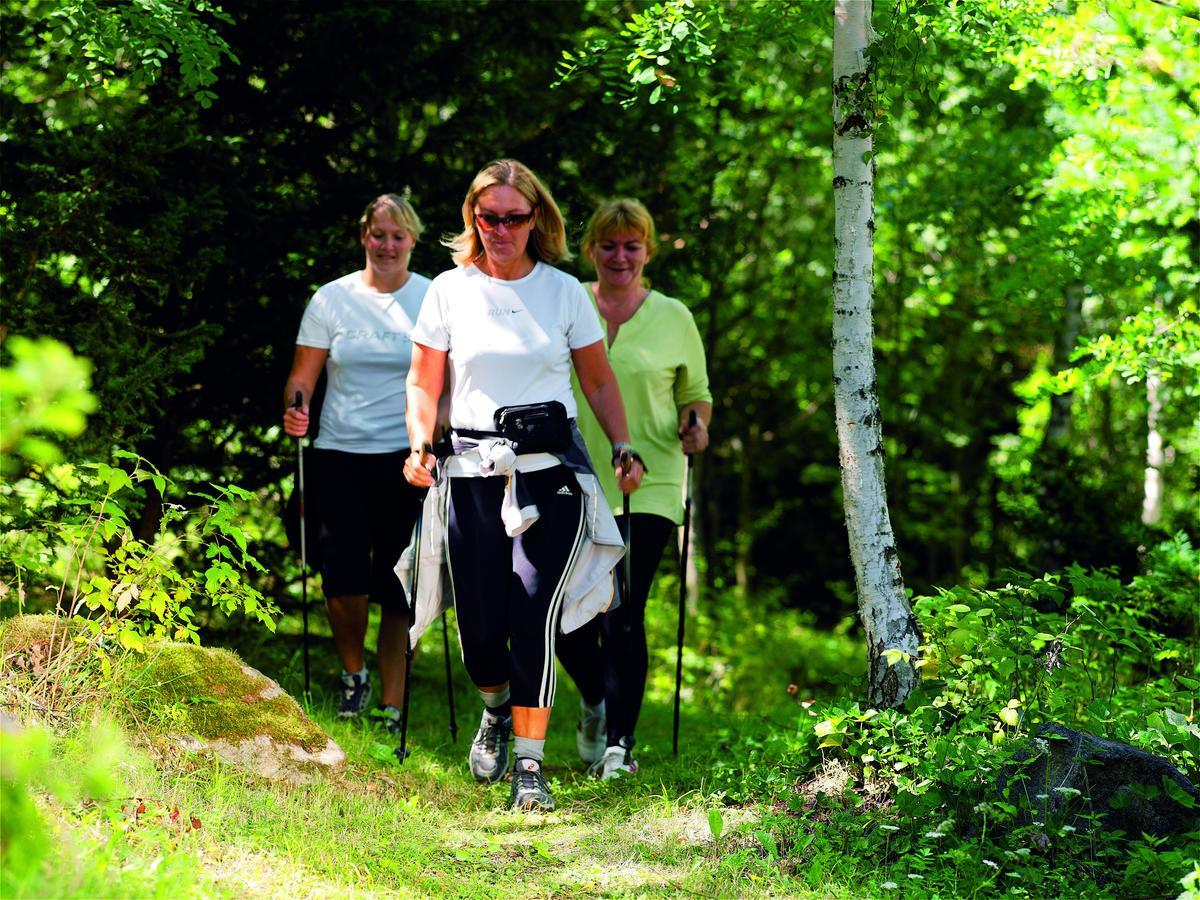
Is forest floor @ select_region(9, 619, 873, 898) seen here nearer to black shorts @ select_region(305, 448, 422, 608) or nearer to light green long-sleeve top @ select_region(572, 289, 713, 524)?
→ black shorts @ select_region(305, 448, 422, 608)

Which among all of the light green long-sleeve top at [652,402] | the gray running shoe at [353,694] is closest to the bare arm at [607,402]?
the light green long-sleeve top at [652,402]

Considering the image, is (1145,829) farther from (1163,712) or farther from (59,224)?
(59,224)

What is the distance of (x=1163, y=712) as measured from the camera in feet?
15.3

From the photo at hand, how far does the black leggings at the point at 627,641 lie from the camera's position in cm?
547

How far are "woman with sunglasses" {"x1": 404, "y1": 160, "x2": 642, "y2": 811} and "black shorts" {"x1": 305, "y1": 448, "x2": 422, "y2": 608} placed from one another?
2.89 feet

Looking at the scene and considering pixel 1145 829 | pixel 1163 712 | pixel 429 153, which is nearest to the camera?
pixel 1145 829

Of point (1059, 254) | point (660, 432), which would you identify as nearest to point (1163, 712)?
point (660, 432)

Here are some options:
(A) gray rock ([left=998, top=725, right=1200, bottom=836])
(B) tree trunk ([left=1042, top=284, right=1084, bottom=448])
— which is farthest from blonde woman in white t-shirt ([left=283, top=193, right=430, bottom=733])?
(B) tree trunk ([left=1042, top=284, right=1084, bottom=448])

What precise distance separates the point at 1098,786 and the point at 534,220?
111 inches

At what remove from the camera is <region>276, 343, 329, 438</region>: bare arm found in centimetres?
564

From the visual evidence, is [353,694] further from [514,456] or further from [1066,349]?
[1066,349]

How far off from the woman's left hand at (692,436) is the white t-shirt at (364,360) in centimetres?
125

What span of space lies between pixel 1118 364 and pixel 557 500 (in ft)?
11.4

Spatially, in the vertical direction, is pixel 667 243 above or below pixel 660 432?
above
